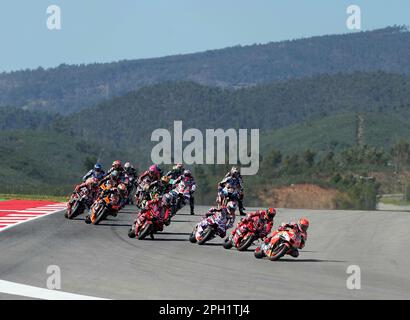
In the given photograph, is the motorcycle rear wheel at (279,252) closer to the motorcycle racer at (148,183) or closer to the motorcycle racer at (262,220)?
the motorcycle racer at (262,220)

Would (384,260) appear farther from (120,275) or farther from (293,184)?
(293,184)

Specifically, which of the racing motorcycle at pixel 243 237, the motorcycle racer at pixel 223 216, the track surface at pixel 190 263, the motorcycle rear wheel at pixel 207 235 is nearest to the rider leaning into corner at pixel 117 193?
the track surface at pixel 190 263

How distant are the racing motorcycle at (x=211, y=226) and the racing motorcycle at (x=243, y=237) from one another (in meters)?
0.49

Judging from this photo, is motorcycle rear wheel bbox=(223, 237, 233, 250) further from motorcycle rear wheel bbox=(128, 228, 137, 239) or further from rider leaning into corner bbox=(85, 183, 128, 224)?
rider leaning into corner bbox=(85, 183, 128, 224)

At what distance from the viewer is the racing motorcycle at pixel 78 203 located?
30.3m

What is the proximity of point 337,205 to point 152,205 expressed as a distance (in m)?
60.7

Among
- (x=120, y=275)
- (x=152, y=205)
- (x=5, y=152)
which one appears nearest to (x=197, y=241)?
(x=152, y=205)

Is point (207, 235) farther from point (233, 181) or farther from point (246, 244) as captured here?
point (233, 181)

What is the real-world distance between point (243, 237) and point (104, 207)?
6984 mm

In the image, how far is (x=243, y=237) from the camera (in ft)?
75.8

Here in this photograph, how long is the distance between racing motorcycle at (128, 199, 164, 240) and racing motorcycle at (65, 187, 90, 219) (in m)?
5.43

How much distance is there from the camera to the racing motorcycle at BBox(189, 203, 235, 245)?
936 inches
